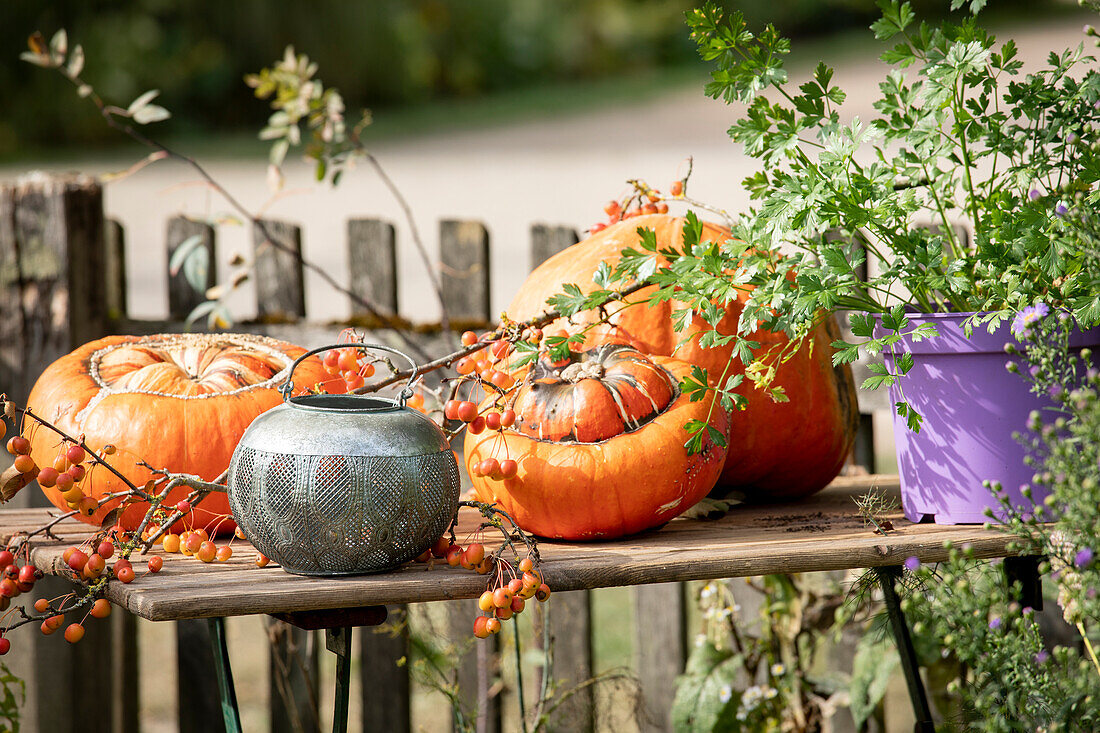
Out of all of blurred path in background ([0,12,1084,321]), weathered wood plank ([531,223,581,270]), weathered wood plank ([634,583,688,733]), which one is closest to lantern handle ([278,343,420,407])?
weathered wood plank ([531,223,581,270])

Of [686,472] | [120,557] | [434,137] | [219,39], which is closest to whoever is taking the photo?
[120,557]

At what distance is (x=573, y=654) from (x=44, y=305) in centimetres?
130

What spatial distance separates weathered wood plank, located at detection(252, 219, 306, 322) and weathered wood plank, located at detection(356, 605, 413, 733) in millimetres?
686

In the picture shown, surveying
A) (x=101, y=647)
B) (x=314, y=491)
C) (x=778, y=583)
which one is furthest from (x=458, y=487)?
(x=101, y=647)

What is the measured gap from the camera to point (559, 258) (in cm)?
150

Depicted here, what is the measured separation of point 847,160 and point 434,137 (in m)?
8.03

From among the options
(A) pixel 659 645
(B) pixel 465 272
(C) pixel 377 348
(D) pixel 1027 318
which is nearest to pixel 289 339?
(B) pixel 465 272

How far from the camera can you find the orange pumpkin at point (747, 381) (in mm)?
1367

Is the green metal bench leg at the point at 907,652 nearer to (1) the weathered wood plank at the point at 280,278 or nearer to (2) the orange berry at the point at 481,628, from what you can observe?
(2) the orange berry at the point at 481,628

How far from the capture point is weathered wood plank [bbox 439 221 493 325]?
2.13 m

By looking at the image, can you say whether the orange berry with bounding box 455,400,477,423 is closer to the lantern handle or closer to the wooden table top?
the lantern handle

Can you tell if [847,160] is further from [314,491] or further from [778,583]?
[778,583]

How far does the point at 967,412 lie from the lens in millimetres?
1148

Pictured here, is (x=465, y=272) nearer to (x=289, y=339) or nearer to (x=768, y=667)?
(x=289, y=339)
